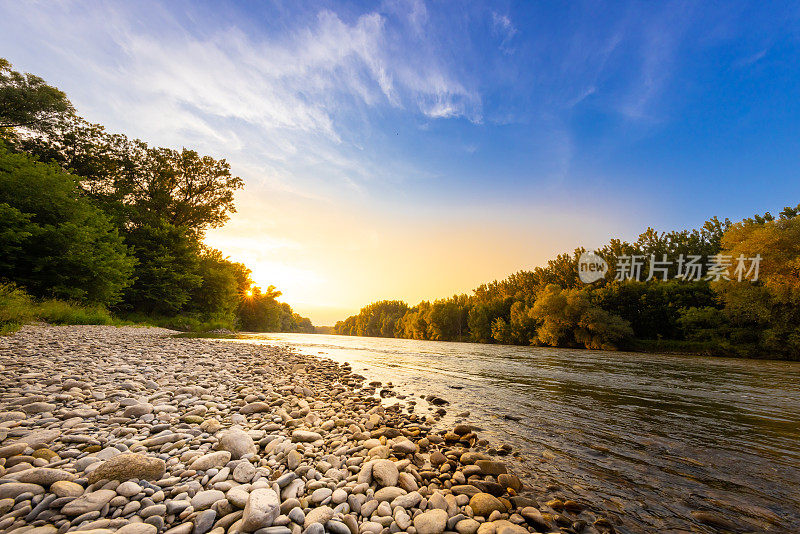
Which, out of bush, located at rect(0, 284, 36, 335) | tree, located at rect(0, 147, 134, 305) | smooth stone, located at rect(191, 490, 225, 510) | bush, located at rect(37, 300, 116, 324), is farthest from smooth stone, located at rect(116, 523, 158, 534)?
tree, located at rect(0, 147, 134, 305)

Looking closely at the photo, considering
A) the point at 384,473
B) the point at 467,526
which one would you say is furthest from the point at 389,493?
the point at 467,526

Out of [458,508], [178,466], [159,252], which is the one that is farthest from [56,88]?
[458,508]

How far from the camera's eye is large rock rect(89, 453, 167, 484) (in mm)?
2762

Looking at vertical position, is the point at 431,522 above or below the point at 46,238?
below

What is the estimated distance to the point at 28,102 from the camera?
91.8 ft

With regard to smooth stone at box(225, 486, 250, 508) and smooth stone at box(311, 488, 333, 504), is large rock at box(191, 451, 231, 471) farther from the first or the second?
smooth stone at box(311, 488, 333, 504)

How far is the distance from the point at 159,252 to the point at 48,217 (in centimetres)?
1203

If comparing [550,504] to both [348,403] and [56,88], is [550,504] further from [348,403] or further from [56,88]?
[56,88]

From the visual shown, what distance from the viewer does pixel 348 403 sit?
7.00m

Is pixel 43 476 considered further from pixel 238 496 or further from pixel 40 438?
pixel 238 496

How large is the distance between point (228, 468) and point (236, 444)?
0.49 m

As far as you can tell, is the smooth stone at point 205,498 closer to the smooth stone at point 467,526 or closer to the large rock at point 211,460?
the large rock at point 211,460

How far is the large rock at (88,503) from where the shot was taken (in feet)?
7.50

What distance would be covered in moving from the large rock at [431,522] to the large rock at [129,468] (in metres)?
2.51
